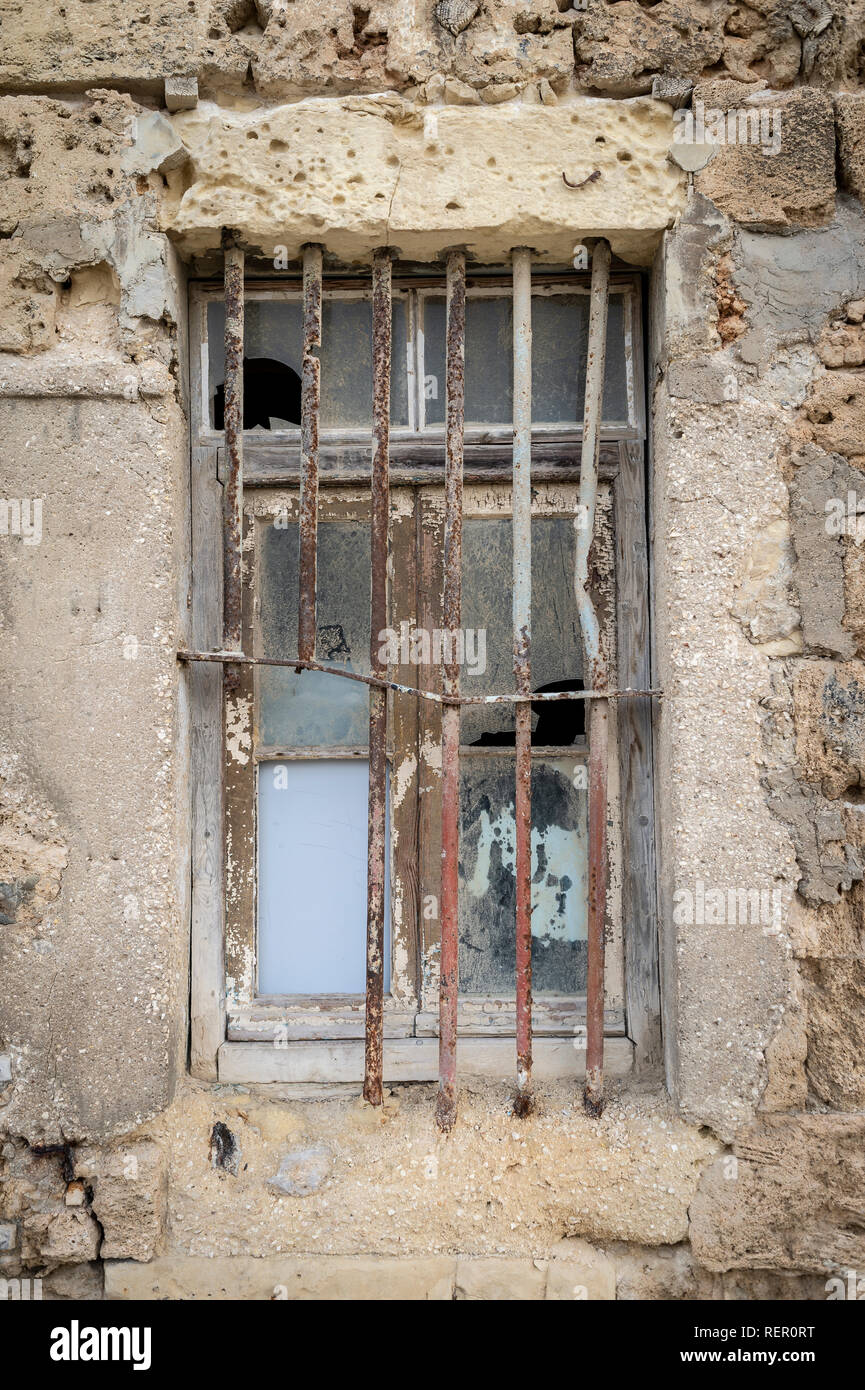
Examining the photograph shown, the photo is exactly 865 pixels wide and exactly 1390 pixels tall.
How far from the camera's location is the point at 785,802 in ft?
6.75

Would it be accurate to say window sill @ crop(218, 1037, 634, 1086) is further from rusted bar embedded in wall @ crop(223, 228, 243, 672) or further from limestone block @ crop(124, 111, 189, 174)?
limestone block @ crop(124, 111, 189, 174)

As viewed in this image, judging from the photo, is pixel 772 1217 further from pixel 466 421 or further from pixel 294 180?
pixel 294 180

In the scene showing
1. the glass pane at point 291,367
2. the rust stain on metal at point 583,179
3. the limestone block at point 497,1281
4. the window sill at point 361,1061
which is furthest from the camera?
the glass pane at point 291,367

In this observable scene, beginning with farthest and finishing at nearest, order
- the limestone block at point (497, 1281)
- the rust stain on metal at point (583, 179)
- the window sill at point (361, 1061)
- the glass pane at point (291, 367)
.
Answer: the glass pane at point (291, 367), the window sill at point (361, 1061), the rust stain on metal at point (583, 179), the limestone block at point (497, 1281)

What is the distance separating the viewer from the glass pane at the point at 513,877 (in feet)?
7.50

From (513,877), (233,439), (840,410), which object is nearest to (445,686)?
(513,877)

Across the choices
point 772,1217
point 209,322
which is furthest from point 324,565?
point 772,1217

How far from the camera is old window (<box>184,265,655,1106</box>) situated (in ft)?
7.41

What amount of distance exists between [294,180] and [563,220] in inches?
23.8

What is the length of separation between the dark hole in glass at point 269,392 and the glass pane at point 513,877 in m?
0.97

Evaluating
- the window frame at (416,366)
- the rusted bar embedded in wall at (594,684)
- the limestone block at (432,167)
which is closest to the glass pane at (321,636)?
the window frame at (416,366)

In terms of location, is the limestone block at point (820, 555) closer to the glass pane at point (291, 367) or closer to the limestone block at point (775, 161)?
the limestone block at point (775, 161)

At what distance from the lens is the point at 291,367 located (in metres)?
2.34

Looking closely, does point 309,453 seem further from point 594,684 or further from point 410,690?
point 594,684
